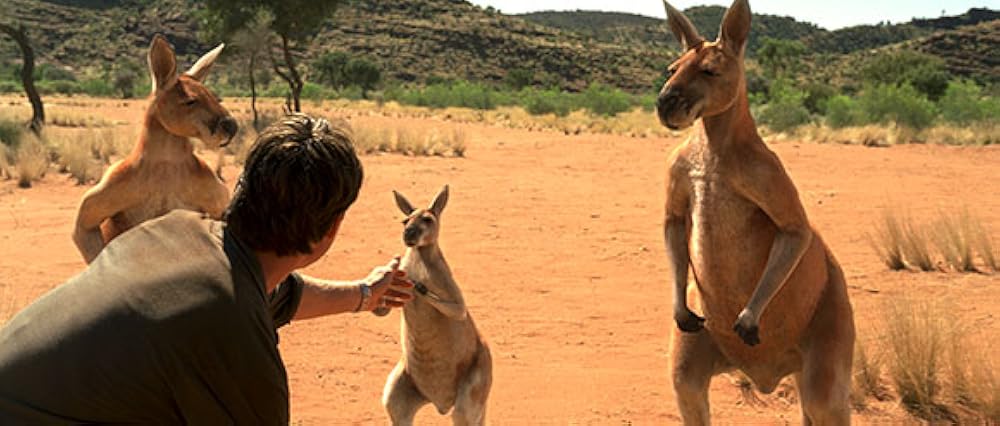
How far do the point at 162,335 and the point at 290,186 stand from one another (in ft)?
1.61

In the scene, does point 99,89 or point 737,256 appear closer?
point 737,256

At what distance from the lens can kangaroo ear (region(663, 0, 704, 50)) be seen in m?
4.91

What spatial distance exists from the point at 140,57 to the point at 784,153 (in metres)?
56.4

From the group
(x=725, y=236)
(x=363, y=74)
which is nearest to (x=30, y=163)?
(x=725, y=236)

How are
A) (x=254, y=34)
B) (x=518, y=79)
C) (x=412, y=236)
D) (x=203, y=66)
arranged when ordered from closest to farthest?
(x=203, y=66) → (x=412, y=236) → (x=254, y=34) → (x=518, y=79)

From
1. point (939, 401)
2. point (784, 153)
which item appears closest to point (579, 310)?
point (939, 401)

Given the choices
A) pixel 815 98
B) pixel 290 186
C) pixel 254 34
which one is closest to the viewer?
pixel 290 186

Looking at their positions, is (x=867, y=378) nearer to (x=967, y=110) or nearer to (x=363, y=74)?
(x=967, y=110)

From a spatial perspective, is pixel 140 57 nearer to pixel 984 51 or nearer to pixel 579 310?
pixel 984 51

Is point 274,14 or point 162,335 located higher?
point 162,335

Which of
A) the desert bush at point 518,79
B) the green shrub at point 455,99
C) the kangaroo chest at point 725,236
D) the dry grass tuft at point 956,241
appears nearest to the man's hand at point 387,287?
the kangaroo chest at point 725,236

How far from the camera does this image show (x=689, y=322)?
488 cm

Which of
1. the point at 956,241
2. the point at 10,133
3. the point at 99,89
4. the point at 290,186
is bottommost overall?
the point at 99,89

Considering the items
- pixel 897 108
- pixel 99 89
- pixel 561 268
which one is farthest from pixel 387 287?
pixel 99 89
